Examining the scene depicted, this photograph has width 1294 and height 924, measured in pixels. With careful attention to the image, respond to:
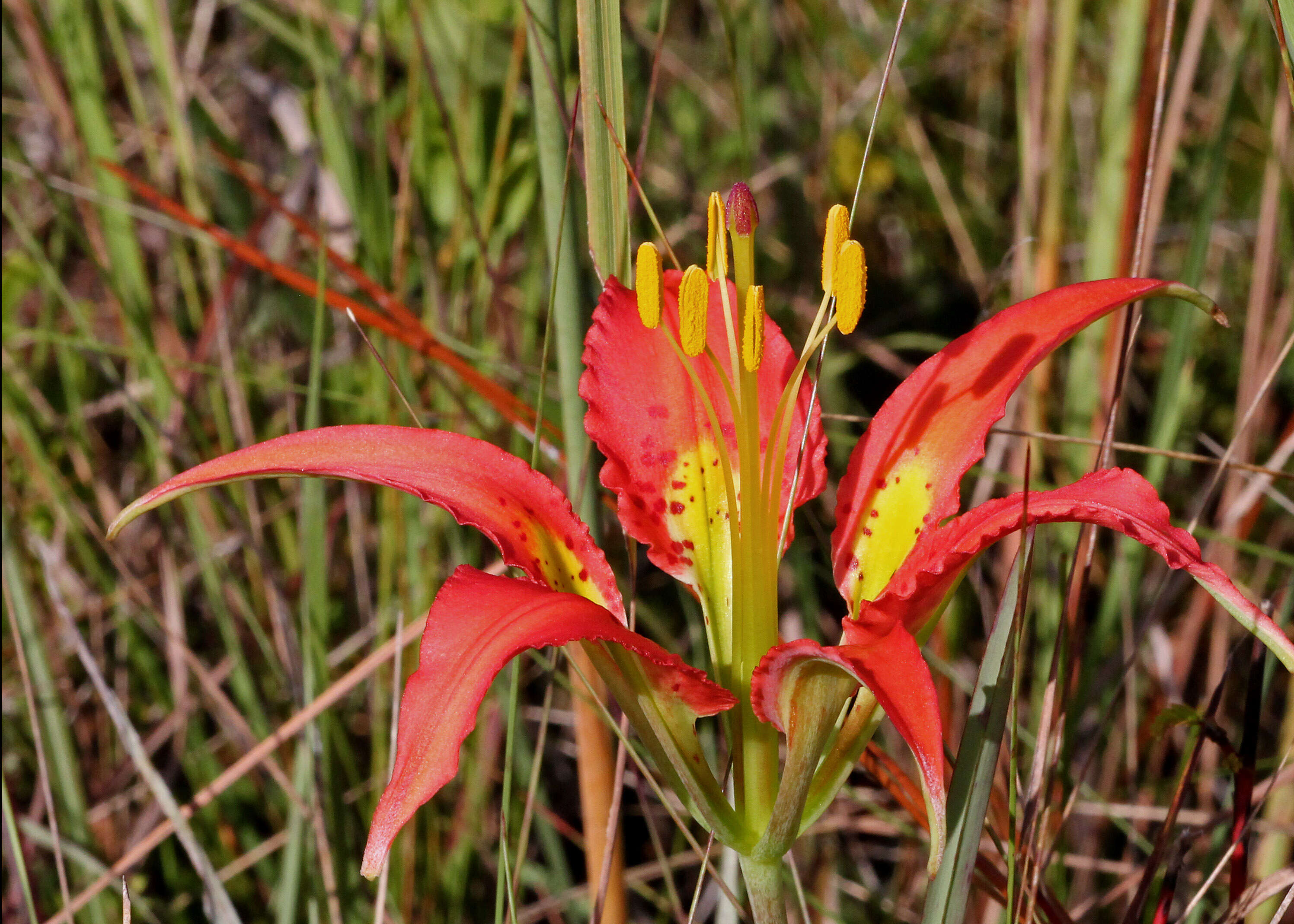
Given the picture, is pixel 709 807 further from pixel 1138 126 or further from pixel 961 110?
pixel 961 110

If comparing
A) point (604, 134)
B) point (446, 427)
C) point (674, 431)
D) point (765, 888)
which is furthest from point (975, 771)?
point (446, 427)

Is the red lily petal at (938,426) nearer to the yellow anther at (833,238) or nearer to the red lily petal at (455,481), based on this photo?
the yellow anther at (833,238)

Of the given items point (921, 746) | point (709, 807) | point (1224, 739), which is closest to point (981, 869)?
point (1224, 739)

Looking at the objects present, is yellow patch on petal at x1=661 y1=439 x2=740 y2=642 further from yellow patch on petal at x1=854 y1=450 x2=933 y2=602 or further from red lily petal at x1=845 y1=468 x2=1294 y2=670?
red lily petal at x1=845 y1=468 x2=1294 y2=670

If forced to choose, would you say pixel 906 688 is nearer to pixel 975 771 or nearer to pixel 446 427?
pixel 975 771

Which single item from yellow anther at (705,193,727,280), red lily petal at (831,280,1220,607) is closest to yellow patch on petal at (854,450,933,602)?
red lily petal at (831,280,1220,607)

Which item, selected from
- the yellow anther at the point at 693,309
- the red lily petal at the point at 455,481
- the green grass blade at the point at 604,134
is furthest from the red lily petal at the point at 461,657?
the green grass blade at the point at 604,134
